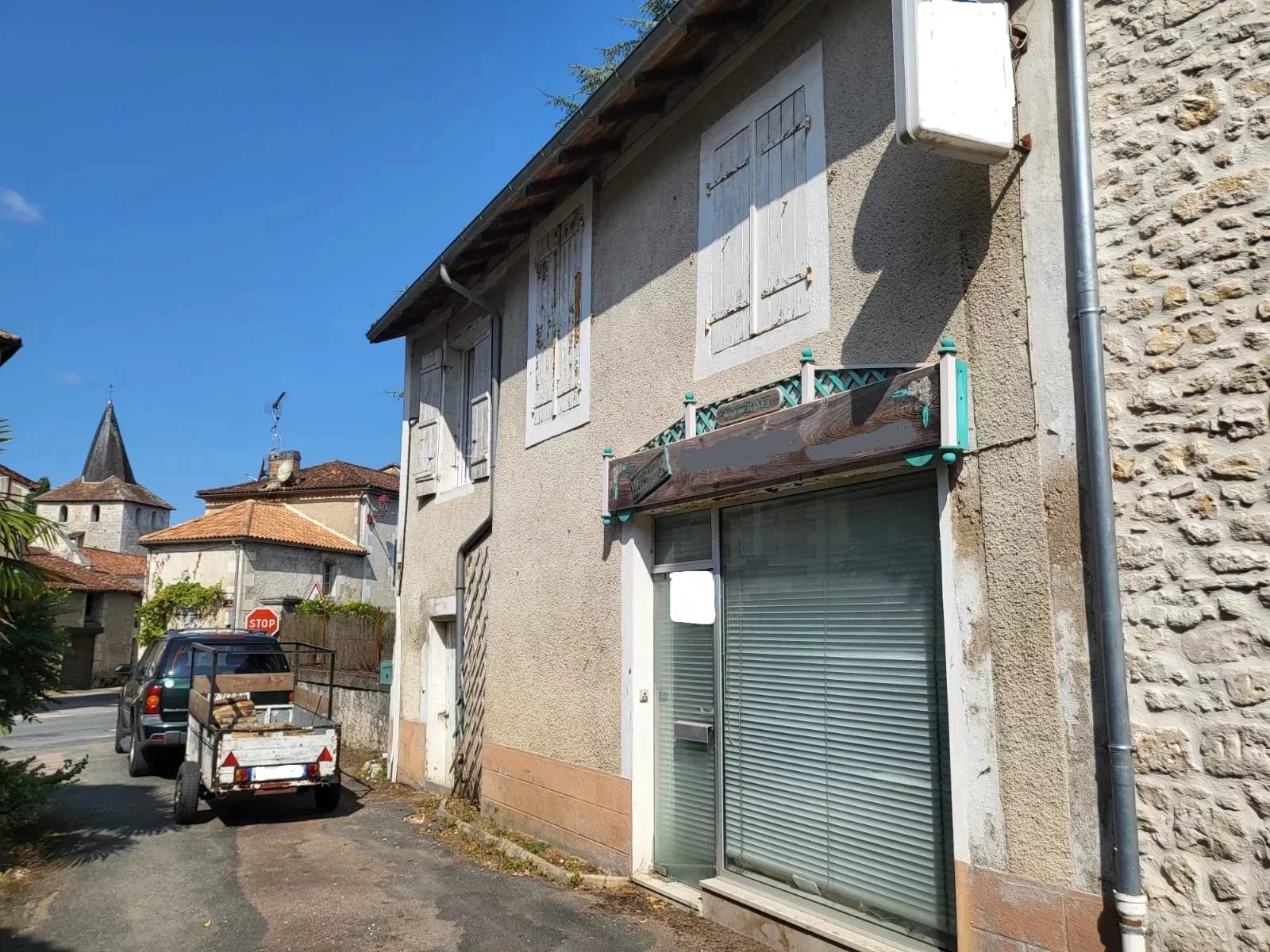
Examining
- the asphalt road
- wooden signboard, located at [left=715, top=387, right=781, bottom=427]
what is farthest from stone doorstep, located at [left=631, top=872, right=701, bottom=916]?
wooden signboard, located at [left=715, top=387, right=781, bottom=427]

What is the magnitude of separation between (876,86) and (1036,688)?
10.9 feet

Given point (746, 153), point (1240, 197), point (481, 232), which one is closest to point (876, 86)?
point (746, 153)

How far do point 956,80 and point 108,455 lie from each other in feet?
225

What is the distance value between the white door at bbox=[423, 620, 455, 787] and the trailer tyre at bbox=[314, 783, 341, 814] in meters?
1.22

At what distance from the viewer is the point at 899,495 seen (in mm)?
5207

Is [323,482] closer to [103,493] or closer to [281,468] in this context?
[281,468]

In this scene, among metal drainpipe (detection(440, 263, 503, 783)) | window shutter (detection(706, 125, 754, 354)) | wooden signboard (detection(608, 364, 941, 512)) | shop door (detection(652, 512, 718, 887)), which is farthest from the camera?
metal drainpipe (detection(440, 263, 503, 783))

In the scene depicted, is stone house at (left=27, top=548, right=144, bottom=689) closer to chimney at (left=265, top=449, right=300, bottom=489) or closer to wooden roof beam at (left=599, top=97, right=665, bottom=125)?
chimney at (left=265, top=449, right=300, bottom=489)

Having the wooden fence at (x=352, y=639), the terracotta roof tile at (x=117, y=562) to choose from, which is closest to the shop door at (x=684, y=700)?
the wooden fence at (x=352, y=639)

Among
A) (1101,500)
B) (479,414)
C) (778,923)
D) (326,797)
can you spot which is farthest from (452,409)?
(1101,500)

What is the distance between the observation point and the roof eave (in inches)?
253

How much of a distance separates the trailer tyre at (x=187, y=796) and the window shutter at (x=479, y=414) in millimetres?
3973

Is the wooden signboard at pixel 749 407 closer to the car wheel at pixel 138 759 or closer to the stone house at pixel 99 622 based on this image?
the car wheel at pixel 138 759

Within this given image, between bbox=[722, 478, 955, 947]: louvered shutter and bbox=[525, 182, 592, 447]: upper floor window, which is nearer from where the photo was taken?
bbox=[722, 478, 955, 947]: louvered shutter
